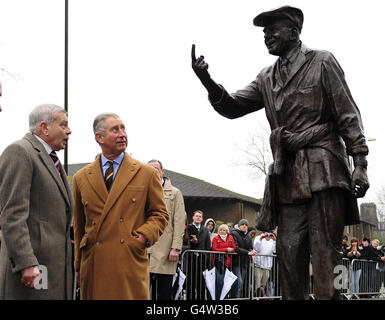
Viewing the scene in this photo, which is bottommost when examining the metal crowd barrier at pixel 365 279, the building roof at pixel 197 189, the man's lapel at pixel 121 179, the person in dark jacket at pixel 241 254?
the metal crowd barrier at pixel 365 279

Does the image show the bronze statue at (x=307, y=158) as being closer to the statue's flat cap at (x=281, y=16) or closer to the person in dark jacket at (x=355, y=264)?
the statue's flat cap at (x=281, y=16)

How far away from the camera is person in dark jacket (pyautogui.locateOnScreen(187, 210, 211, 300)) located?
43.2 ft

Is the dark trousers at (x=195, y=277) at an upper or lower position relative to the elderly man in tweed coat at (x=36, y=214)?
lower

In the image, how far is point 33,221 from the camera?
4984 millimetres

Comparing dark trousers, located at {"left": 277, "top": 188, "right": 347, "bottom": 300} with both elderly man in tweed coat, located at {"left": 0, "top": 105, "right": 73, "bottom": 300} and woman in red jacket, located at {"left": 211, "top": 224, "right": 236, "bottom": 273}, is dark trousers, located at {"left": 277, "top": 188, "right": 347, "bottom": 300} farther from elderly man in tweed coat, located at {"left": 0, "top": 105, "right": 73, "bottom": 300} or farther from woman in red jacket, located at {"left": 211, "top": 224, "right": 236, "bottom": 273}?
woman in red jacket, located at {"left": 211, "top": 224, "right": 236, "bottom": 273}

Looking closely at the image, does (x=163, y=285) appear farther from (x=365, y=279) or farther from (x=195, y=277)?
(x=365, y=279)

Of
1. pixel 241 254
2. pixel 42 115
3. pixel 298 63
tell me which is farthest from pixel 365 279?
pixel 42 115

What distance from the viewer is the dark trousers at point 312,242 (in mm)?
5199

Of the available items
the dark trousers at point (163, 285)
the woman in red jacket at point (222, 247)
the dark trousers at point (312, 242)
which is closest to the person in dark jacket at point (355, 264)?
the woman in red jacket at point (222, 247)

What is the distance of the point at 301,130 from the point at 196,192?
49.6m

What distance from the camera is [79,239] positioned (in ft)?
19.0

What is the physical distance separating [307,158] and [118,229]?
167 cm

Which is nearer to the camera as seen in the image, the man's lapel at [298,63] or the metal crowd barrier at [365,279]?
the man's lapel at [298,63]

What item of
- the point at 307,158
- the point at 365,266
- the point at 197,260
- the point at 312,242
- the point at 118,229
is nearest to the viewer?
the point at 312,242
